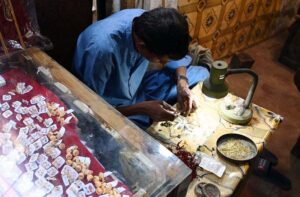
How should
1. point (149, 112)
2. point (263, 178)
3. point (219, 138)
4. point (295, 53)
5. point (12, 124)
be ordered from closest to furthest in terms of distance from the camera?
1. point (12, 124)
2. point (219, 138)
3. point (149, 112)
4. point (263, 178)
5. point (295, 53)

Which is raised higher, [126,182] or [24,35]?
[24,35]

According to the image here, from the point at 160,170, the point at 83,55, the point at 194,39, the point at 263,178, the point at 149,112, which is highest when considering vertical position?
the point at 160,170

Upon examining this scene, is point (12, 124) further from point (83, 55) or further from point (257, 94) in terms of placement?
point (257, 94)

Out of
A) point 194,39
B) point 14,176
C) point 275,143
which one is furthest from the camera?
point 194,39

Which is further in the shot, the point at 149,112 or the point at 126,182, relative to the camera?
the point at 149,112

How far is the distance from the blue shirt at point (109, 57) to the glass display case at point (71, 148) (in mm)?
463

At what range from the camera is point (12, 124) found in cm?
92

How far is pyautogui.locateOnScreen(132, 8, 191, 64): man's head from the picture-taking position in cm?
135

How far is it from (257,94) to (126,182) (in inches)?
100

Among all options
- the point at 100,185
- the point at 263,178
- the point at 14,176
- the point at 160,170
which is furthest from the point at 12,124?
the point at 263,178

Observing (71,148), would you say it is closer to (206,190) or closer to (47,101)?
(47,101)

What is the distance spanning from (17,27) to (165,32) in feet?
2.01

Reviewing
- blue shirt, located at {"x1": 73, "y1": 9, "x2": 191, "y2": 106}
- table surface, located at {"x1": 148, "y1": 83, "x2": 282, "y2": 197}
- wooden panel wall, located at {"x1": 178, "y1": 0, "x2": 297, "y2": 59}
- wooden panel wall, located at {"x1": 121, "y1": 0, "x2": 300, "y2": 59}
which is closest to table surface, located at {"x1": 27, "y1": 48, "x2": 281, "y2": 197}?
table surface, located at {"x1": 148, "y1": 83, "x2": 282, "y2": 197}

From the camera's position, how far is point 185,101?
64.3 inches
